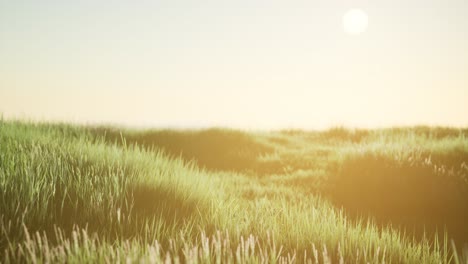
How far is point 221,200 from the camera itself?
4.34 meters

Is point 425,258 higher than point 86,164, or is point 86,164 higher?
point 86,164

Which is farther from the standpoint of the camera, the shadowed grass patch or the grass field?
the shadowed grass patch

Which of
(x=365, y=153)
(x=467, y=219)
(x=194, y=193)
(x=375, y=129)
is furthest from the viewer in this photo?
(x=375, y=129)

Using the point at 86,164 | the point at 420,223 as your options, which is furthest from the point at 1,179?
the point at 420,223

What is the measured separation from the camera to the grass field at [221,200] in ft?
9.50

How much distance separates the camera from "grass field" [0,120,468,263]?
2896mm

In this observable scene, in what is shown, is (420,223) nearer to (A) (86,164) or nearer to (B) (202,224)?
(B) (202,224)

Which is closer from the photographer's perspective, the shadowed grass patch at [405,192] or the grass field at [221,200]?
the grass field at [221,200]

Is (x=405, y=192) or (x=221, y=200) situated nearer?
(x=221, y=200)

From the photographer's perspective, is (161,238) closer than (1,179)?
Yes

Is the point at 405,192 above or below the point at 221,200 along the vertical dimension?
below

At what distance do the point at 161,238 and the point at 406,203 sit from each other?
5.01 meters

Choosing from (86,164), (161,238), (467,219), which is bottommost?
(467,219)

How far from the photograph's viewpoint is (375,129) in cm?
1703
